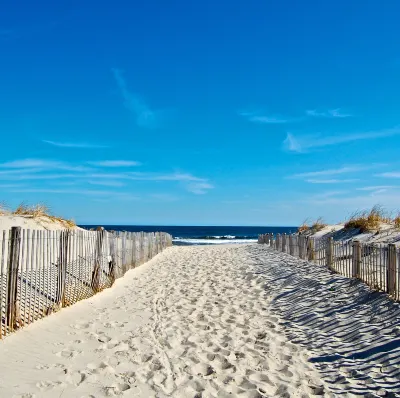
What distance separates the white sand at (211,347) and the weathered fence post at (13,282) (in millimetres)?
224

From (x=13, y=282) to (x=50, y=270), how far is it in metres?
1.42

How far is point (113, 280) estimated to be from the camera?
11773 mm

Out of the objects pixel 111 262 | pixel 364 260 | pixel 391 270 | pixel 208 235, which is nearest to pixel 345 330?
pixel 391 270

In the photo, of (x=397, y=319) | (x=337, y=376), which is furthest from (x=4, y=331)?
(x=397, y=319)

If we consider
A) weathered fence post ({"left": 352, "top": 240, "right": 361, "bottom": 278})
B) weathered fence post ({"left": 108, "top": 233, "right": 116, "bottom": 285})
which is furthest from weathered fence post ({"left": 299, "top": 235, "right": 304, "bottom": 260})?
weathered fence post ({"left": 108, "top": 233, "right": 116, "bottom": 285})

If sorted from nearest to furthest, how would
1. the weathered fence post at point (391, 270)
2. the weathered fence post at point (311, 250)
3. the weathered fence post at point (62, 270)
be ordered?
the weathered fence post at point (391, 270) < the weathered fence post at point (62, 270) < the weathered fence post at point (311, 250)

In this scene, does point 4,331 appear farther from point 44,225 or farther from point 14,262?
point 44,225

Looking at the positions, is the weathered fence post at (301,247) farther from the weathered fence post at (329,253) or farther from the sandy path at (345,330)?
the sandy path at (345,330)

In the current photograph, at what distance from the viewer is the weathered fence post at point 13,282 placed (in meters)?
5.66

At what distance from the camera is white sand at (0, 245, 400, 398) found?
14.8ft

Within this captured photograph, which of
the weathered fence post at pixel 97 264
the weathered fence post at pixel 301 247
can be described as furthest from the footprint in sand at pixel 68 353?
the weathered fence post at pixel 301 247

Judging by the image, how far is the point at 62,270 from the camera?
25.2ft

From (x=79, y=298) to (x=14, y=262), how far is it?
10.7ft

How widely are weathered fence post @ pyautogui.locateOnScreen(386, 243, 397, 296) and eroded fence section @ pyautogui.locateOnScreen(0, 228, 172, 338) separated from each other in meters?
5.90
